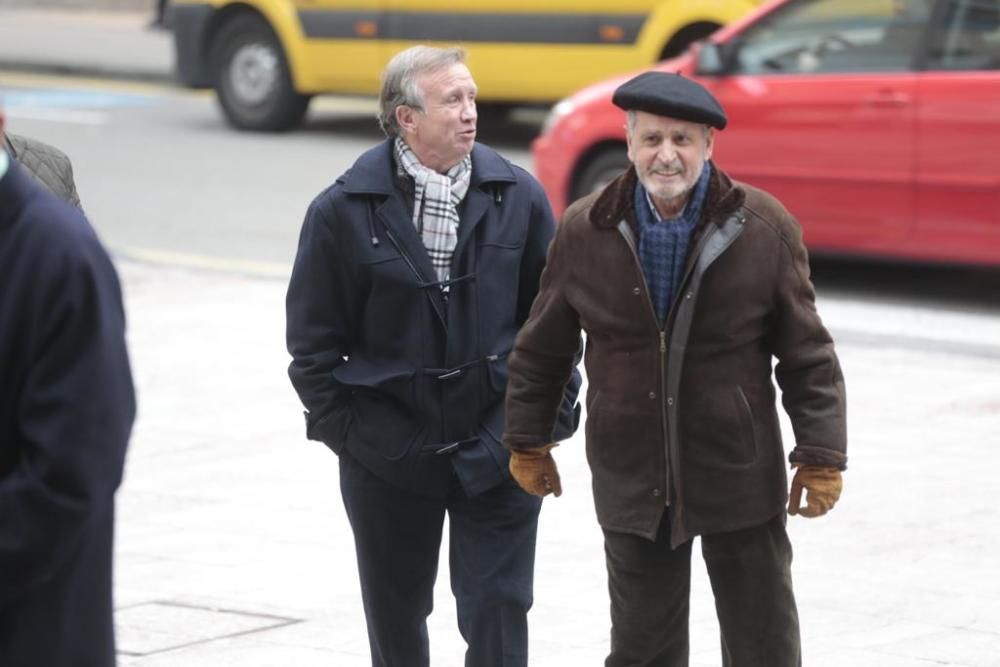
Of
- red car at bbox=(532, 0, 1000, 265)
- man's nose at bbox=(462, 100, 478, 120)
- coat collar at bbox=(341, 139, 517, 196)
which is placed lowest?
red car at bbox=(532, 0, 1000, 265)

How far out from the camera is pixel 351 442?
15.1 ft

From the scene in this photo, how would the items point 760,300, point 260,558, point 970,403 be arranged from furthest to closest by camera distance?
point 970,403, point 260,558, point 760,300

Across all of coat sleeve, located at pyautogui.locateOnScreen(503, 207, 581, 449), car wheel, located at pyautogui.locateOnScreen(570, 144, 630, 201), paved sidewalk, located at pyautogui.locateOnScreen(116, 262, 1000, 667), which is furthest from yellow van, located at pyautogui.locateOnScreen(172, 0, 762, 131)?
coat sleeve, located at pyautogui.locateOnScreen(503, 207, 581, 449)

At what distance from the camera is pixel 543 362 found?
4367 millimetres

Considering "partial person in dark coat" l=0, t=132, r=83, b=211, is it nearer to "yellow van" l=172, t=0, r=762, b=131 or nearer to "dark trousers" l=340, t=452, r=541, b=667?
"dark trousers" l=340, t=452, r=541, b=667

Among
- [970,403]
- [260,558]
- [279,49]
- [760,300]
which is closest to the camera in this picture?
[760,300]

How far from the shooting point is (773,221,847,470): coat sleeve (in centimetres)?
416

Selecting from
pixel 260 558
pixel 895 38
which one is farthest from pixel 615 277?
pixel 895 38

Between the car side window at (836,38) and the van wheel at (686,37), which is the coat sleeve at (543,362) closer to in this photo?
the car side window at (836,38)

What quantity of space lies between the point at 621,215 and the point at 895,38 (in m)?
6.34

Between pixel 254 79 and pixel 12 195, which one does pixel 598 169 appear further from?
pixel 12 195

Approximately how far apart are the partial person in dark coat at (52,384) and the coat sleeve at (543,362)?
1.44 meters

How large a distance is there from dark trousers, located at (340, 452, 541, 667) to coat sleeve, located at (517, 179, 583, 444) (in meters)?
0.19

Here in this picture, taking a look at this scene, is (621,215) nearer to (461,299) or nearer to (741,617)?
(461,299)
